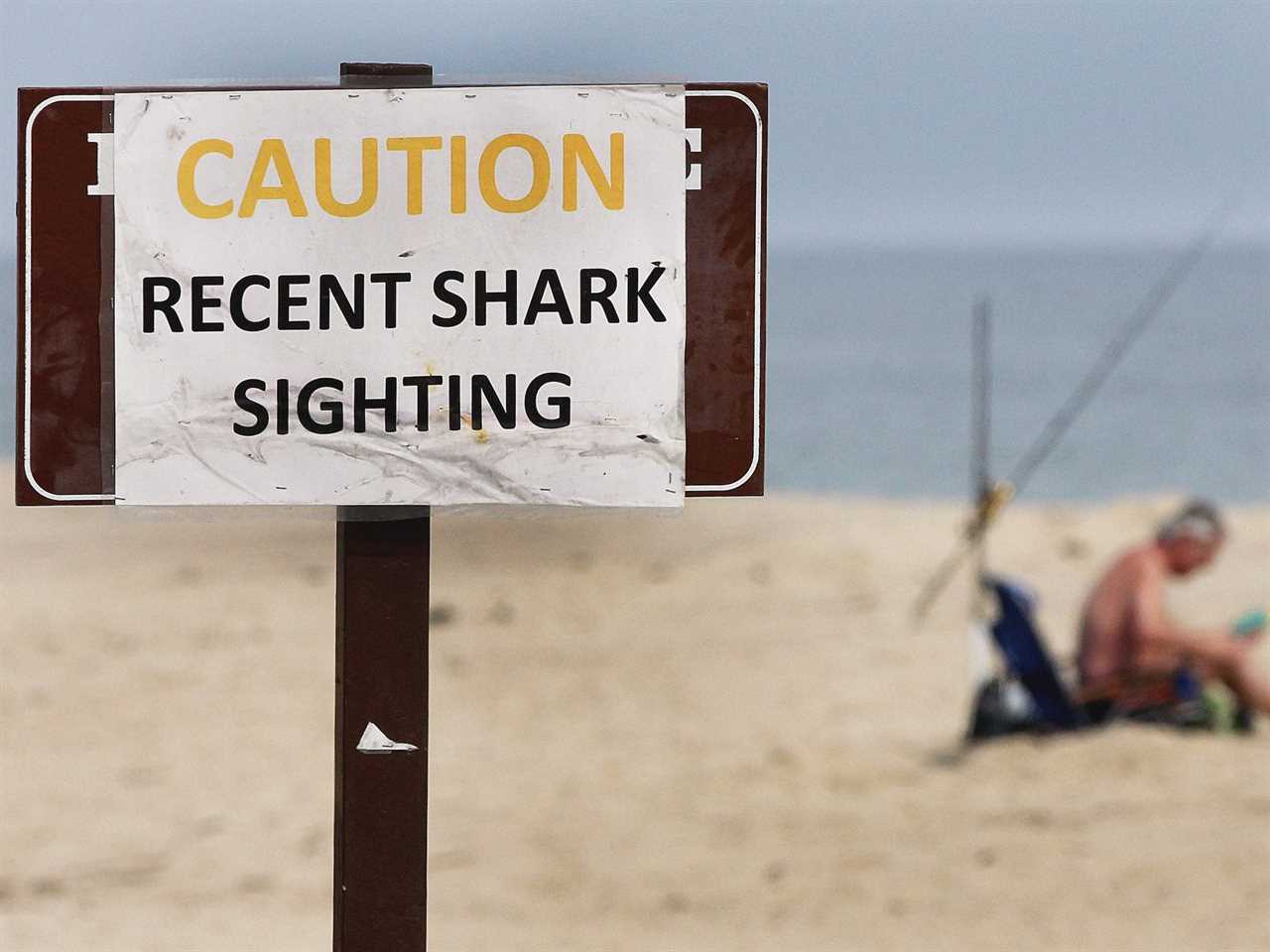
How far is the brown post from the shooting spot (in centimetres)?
275

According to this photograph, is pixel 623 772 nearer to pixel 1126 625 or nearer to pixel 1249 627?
pixel 1126 625

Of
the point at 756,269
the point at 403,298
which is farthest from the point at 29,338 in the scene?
the point at 756,269

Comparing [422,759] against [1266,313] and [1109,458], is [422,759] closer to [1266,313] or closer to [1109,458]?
[1109,458]

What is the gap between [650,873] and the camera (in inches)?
250

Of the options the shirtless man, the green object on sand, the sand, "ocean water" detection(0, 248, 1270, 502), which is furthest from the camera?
"ocean water" detection(0, 248, 1270, 502)

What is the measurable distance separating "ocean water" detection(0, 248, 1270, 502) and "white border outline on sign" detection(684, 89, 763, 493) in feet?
10.2

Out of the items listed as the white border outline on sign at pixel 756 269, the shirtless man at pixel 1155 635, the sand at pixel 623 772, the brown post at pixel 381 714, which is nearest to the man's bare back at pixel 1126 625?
the shirtless man at pixel 1155 635

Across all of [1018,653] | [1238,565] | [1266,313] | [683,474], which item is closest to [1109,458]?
[1238,565]

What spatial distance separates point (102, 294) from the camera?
8.95 feet

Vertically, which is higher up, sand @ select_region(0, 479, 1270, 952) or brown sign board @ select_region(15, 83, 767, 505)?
brown sign board @ select_region(15, 83, 767, 505)

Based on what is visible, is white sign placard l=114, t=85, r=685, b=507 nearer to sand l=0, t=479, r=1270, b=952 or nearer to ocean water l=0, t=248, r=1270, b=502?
sand l=0, t=479, r=1270, b=952

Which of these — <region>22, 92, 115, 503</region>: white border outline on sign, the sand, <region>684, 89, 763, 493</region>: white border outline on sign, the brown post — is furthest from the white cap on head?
<region>22, 92, 115, 503</region>: white border outline on sign

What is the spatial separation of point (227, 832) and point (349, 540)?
430cm

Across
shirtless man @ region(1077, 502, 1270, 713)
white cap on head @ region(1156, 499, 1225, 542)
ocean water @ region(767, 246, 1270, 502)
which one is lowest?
shirtless man @ region(1077, 502, 1270, 713)
